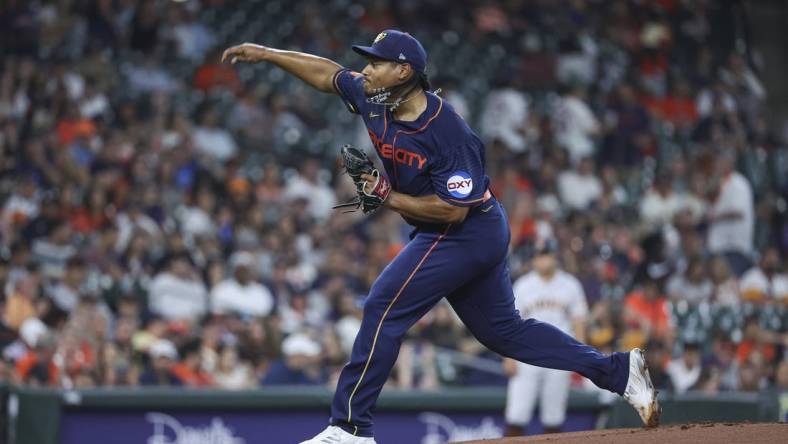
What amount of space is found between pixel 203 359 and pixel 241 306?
1.19 metres

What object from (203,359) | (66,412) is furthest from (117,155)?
(66,412)

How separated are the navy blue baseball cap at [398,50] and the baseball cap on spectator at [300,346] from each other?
213 inches

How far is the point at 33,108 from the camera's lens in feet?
42.1

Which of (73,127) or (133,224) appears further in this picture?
(73,127)

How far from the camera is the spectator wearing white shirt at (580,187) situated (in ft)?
48.0

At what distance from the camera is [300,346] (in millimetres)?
10664

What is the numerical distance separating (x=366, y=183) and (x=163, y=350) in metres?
5.08

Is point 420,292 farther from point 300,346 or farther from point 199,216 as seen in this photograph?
point 199,216

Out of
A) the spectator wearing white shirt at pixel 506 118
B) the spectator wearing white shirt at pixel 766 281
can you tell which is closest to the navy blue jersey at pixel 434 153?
the spectator wearing white shirt at pixel 766 281

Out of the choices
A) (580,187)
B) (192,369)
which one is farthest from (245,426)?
(580,187)

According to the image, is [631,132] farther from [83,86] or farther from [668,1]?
[83,86]

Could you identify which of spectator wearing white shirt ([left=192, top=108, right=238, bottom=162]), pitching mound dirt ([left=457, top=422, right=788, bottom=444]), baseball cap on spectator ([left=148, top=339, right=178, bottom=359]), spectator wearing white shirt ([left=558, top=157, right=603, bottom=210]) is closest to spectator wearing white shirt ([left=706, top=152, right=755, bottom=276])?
spectator wearing white shirt ([left=558, top=157, right=603, bottom=210])

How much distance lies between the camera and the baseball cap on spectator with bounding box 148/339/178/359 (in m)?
10.1

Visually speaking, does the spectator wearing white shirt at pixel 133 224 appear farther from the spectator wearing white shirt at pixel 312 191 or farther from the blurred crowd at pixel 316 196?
the spectator wearing white shirt at pixel 312 191
